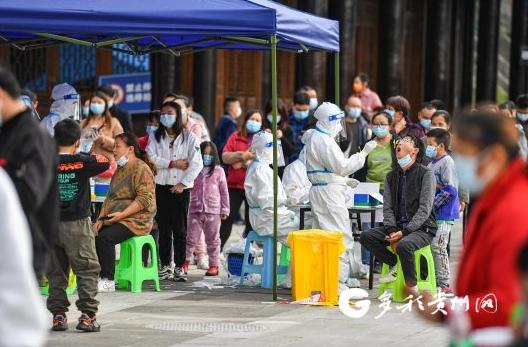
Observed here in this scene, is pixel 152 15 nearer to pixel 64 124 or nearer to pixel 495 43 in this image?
pixel 64 124

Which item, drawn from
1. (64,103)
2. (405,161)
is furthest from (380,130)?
(64,103)

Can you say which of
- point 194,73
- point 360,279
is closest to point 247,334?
point 360,279

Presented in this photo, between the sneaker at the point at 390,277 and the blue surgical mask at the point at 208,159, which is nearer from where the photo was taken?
the sneaker at the point at 390,277

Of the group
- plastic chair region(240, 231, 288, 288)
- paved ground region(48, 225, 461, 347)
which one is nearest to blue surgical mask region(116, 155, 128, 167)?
paved ground region(48, 225, 461, 347)

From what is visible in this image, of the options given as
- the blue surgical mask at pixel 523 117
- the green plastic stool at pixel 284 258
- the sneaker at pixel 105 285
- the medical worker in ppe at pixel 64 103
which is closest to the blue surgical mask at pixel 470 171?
the sneaker at pixel 105 285

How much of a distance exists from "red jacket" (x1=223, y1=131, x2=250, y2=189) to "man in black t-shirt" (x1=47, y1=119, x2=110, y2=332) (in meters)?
5.48

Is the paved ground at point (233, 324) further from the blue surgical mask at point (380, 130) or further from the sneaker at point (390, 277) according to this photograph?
the blue surgical mask at point (380, 130)

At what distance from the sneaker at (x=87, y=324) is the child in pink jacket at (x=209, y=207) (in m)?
4.02

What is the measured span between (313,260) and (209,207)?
2380 mm

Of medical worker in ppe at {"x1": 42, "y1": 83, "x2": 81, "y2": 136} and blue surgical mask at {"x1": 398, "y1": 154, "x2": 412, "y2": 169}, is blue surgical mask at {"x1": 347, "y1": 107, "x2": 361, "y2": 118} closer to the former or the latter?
medical worker in ppe at {"x1": 42, "y1": 83, "x2": 81, "y2": 136}

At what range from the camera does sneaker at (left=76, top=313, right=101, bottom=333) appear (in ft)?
34.3

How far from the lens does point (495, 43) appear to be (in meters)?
33.3

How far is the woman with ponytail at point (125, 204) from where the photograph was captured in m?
12.8

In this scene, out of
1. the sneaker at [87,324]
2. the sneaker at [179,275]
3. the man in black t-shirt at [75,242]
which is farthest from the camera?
the sneaker at [179,275]
